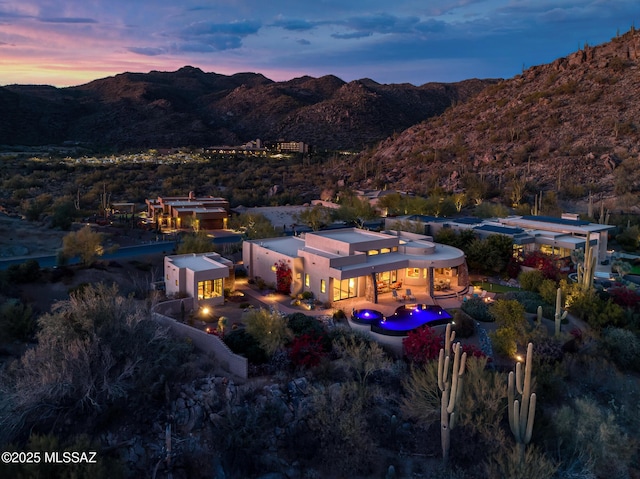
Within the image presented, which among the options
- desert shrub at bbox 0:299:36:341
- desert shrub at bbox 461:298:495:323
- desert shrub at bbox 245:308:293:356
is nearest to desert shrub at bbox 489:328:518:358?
desert shrub at bbox 461:298:495:323

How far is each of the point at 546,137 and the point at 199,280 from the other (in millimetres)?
52993

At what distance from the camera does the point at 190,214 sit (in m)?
43.3

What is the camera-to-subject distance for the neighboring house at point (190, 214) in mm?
42812

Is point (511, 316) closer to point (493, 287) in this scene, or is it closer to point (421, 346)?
point (421, 346)

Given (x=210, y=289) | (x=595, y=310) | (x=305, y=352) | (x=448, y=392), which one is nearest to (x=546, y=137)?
(x=595, y=310)

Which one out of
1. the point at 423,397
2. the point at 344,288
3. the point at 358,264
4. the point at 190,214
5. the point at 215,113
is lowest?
the point at 423,397

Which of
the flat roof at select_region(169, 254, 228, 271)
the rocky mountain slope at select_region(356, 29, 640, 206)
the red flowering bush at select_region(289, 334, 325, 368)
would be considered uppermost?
the rocky mountain slope at select_region(356, 29, 640, 206)

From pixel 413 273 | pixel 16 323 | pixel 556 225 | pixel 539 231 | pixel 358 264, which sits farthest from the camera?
pixel 556 225

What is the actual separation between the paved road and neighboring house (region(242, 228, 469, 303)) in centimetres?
793

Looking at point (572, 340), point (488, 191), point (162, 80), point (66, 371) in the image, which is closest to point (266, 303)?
point (66, 371)

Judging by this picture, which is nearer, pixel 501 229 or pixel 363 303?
pixel 363 303

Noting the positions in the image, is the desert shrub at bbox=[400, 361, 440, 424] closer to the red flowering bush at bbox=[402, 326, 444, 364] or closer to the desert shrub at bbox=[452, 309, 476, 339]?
the red flowering bush at bbox=[402, 326, 444, 364]

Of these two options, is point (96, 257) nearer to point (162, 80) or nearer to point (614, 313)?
point (614, 313)

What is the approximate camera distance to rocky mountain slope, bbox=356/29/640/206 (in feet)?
180
